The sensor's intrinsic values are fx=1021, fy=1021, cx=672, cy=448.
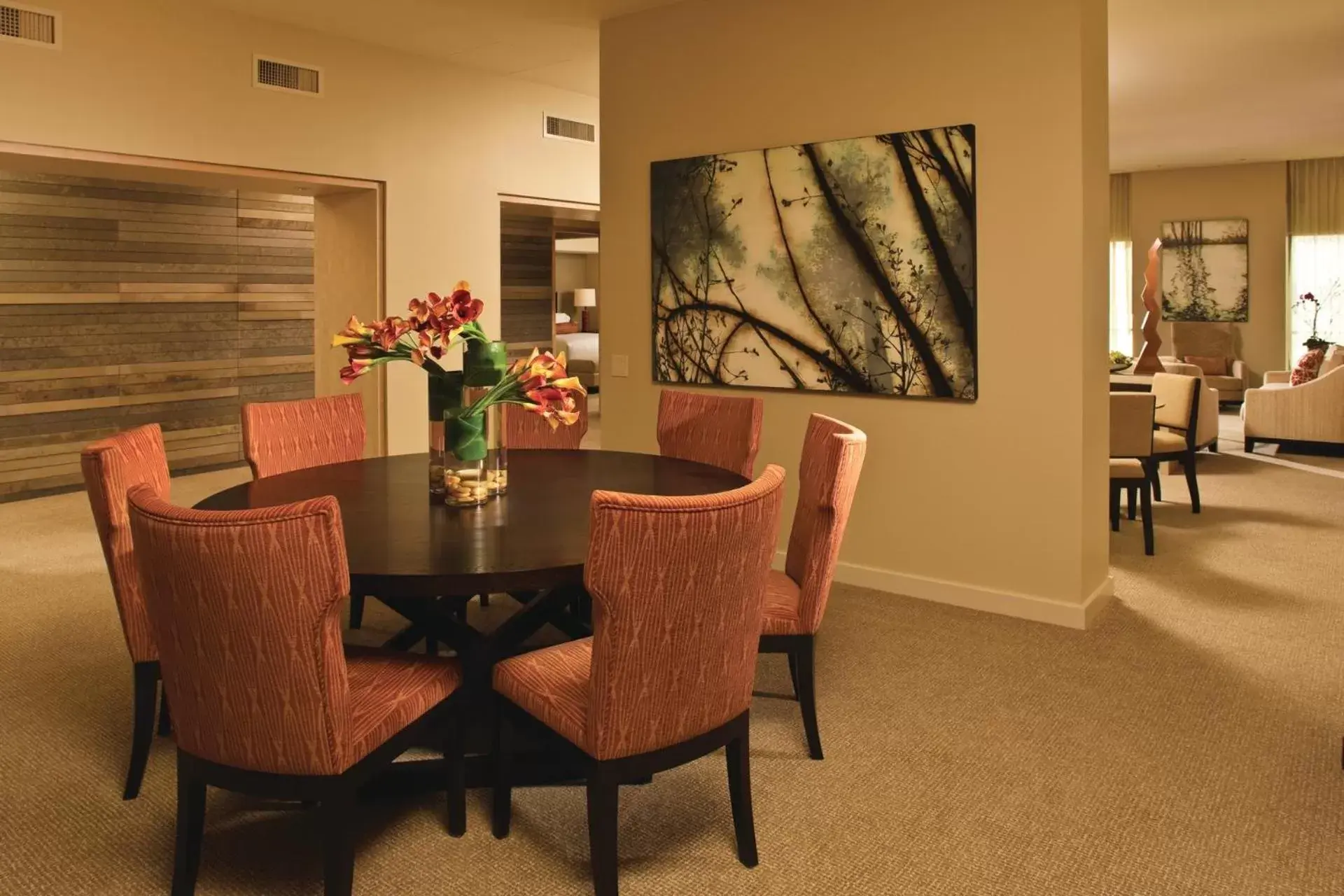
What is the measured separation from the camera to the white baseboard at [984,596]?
4004mm

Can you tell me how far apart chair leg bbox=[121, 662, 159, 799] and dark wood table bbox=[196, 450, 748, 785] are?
0.45 m

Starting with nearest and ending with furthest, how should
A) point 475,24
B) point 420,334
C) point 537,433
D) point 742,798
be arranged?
1. point 742,798
2. point 420,334
3. point 537,433
4. point 475,24

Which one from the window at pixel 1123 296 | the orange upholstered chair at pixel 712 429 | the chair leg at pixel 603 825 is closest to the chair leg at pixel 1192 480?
the orange upholstered chair at pixel 712 429

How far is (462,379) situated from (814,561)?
3.52 feet

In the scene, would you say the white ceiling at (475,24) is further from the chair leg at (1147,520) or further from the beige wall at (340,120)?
the chair leg at (1147,520)

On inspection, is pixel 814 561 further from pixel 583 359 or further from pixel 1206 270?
pixel 1206 270

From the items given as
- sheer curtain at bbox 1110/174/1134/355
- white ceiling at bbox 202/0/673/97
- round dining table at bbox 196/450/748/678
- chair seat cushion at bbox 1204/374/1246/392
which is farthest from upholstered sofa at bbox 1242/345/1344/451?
round dining table at bbox 196/450/748/678

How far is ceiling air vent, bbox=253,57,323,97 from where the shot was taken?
5316 mm

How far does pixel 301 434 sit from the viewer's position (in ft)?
12.3

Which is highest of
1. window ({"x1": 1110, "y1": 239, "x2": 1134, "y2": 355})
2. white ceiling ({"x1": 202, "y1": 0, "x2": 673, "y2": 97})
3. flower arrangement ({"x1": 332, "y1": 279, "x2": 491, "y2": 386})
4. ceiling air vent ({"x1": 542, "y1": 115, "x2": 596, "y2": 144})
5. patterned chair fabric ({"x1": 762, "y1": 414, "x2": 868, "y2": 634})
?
white ceiling ({"x1": 202, "y1": 0, "x2": 673, "y2": 97})

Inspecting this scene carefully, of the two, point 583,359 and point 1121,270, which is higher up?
point 1121,270

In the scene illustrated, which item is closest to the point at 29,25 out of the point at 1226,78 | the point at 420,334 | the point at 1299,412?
the point at 420,334

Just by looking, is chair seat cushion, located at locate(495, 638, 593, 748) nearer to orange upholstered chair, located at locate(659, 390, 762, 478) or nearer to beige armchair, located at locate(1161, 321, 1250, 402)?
orange upholstered chair, located at locate(659, 390, 762, 478)

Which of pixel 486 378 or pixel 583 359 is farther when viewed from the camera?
pixel 583 359
